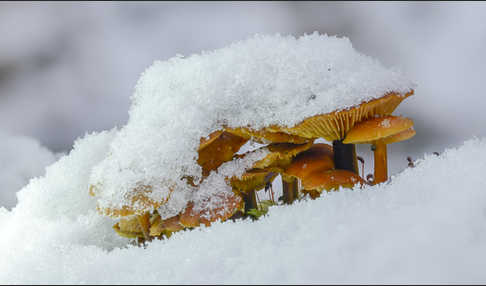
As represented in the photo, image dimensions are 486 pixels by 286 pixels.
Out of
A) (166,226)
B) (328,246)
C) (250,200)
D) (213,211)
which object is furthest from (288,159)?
(328,246)

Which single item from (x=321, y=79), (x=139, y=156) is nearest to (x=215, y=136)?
(x=139, y=156)

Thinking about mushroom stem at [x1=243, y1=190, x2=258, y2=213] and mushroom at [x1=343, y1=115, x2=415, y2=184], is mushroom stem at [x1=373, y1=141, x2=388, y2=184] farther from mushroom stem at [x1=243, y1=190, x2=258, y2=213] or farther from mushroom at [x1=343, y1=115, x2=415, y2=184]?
mushroom stem at [x1=243, y1=190, x2=258, y2=213]

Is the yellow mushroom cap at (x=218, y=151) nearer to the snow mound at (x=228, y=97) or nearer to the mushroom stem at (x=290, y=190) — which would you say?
the snow mound at (x=228, y=97)

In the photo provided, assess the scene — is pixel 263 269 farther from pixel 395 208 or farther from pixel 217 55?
pixel 217 55

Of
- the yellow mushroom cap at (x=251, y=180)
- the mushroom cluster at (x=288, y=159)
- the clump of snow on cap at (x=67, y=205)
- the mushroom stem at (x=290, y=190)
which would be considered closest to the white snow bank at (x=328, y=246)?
the clump of snow on cap at (x=67, y=205)

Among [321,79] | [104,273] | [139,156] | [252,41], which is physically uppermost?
[252,41]

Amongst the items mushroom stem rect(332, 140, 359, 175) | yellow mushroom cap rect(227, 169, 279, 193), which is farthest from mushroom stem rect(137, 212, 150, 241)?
mushroom stem rect(332, 140, 359, 175)
